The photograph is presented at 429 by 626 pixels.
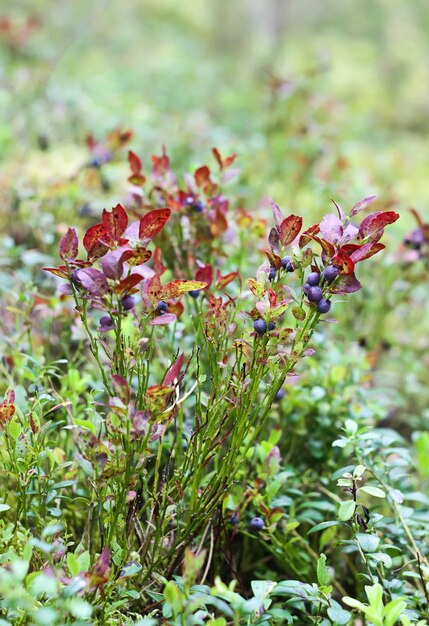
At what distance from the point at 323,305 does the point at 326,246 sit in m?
0.08

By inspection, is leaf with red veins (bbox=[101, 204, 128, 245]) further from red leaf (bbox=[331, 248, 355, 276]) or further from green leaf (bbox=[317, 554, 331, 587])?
green leaf (bbox=[317, 554, 331, 587])

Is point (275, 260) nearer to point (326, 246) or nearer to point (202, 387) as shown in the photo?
point (326, 246)

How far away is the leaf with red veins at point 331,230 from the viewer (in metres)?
0.84

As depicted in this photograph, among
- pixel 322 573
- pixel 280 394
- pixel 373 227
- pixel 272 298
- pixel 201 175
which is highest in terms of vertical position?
pixel 201 175

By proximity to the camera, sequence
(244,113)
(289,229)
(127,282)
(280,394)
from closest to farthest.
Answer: (127,282) → (289,229) → (280,394) → (244,113)

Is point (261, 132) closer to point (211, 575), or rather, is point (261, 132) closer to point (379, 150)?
point (379, 150)

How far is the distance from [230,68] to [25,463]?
524cm

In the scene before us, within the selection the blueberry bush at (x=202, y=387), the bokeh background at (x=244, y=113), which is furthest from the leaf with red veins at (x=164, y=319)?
the bokeh background at (x=244, y=113)

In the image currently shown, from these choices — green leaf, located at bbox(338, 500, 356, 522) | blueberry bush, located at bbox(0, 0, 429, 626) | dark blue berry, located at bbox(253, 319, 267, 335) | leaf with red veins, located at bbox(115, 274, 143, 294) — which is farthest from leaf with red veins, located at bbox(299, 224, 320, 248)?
green leaf, located at bbox(338, 500, 356, 522)

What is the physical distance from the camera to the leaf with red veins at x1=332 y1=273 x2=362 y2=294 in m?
0.81

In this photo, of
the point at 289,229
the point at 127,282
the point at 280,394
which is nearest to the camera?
the point at 127,282

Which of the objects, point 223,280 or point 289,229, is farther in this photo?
point 223,280

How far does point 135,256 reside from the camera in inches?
31.3

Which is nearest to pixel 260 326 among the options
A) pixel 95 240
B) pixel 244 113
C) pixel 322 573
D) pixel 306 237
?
pixel 306 237
